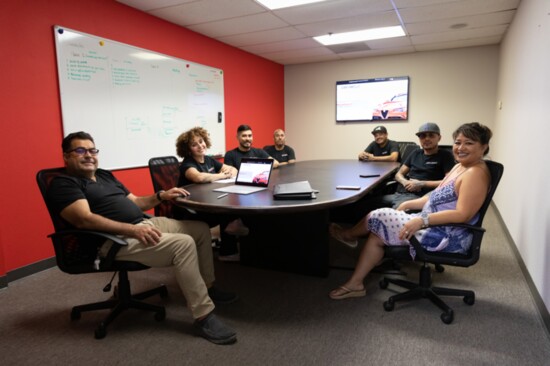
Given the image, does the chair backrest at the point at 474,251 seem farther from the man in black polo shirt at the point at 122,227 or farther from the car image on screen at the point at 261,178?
the man in black polo shirt at the point at 122,227

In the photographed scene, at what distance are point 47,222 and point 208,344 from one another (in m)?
1.95

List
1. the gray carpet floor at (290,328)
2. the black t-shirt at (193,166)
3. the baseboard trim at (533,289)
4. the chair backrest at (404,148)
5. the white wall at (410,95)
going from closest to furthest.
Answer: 1. the gray carpet floor at (290,328)
2. the baseboard trim at (533,289)
3. the black t-shirt at (193,166)
4. the chair backrest at (404,148)
5. the white wall at (410,95)

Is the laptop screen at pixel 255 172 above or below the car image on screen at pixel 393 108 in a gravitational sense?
below

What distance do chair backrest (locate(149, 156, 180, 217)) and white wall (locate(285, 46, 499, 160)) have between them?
14.2 feet

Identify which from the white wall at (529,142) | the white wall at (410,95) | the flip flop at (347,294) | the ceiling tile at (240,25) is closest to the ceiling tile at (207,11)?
the ceiling tile at (240,25)

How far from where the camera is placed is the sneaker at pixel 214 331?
6.21 feet

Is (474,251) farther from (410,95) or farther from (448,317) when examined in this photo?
(410,95)

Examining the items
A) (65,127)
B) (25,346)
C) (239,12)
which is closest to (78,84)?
(65,127)

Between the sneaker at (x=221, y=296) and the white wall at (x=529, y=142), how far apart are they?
184cm

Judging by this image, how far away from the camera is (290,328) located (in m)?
2.03

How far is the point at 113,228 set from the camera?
1.88 metres

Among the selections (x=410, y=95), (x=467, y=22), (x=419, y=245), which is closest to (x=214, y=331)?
(x=419, y=245)

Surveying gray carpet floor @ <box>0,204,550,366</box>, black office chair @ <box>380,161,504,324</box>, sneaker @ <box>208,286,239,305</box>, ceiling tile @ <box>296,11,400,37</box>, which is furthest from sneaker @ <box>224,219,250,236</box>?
ceiling tile @ <box>296,11,400,37</box>

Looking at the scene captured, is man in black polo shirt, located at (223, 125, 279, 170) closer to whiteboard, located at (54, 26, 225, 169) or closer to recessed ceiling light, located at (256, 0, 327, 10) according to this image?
whiteboard, located at (54, 26, 225, 169)
